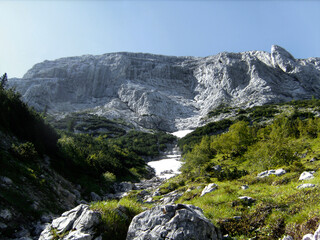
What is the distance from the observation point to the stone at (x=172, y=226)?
22.0 feet

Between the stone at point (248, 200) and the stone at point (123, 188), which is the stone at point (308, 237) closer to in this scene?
the stone at point (248, 200)

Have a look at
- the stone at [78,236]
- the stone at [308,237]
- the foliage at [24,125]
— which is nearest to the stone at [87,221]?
the stone at [78,236]

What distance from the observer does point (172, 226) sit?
22.6 ft

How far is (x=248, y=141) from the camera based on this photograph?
47.6 metres

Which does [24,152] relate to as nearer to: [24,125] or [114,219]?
[24,125]

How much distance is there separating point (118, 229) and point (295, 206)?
7.23 metres

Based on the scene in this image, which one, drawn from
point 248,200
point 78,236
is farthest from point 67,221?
point 248,200

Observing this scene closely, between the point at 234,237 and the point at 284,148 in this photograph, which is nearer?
the point at 234,237

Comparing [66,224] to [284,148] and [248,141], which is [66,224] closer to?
[284,148]

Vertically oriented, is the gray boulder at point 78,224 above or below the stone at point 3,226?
above

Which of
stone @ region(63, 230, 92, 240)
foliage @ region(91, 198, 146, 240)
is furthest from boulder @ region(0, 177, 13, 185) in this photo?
stone @ region(63, 230, 92, 240)

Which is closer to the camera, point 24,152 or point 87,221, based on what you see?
point 87,221

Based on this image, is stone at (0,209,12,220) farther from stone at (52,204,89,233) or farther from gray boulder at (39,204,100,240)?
stone at (52,204,89,233)

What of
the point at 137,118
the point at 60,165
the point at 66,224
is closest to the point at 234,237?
the point at 66,224
